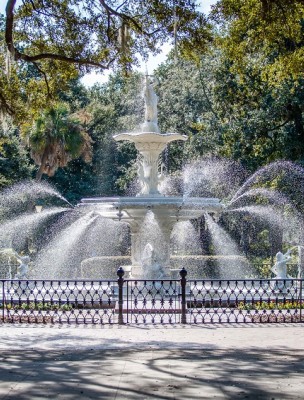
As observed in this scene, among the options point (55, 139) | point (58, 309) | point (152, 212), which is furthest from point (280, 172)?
point (58, 309)

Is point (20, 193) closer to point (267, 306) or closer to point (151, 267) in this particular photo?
point (151, 267)

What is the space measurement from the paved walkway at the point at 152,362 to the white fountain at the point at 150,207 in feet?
18.1

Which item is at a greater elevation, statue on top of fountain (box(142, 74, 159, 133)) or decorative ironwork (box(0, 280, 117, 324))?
statue on top of fountain (box(142, 74, 159, 133))

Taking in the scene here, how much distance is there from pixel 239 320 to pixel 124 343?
354 cm

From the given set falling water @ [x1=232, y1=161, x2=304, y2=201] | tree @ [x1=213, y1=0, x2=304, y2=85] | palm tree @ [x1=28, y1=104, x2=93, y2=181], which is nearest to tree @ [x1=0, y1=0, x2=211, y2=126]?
tree @ [x1=213, y1=0, x2=304, y2=85]

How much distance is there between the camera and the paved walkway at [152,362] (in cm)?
741

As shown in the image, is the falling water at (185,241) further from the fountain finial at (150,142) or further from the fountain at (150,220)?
the fountain finial at (150,142)

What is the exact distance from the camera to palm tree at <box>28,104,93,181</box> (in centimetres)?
3375

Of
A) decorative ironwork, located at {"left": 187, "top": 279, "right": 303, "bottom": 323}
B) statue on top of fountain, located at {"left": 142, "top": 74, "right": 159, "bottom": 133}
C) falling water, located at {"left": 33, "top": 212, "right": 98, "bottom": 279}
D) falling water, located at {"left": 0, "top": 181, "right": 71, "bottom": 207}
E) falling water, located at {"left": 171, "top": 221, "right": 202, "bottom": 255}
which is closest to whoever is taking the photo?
decorative ironwork, located at {"left": 187, "top": 279, "right": 303, "bottom": 323}

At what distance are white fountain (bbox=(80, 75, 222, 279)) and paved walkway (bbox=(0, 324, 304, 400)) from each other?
5527 millimetres

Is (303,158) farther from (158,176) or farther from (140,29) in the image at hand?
(140,29)

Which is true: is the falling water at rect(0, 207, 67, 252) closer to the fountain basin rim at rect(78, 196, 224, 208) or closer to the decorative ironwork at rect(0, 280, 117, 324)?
the fountain basin rim at rect(78, 196, 224, 208)

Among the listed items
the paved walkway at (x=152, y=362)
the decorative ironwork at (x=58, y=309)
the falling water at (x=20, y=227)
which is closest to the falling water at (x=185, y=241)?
the falling water at (x=20, y=227)

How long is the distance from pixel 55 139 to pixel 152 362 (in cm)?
2580
